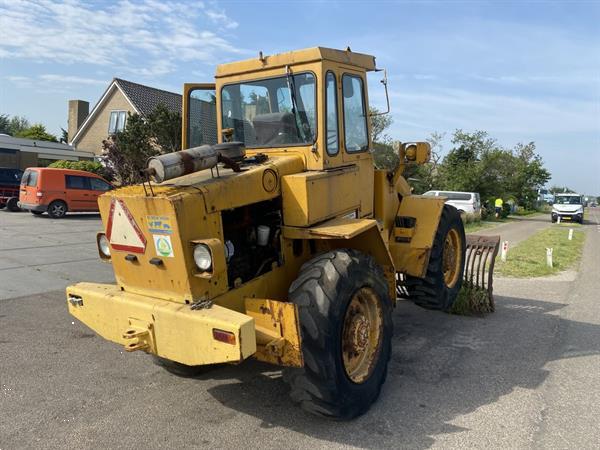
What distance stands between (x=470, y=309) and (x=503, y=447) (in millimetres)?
3833

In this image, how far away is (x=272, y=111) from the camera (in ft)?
15.9

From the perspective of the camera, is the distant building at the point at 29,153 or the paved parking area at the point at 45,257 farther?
the distant building at the point at 29,153

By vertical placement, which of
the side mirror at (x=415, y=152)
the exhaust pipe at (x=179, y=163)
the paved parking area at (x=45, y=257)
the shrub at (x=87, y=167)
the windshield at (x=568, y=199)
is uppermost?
the shrub at (x=87, y=167)

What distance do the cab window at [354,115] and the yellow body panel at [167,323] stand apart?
7.71ft

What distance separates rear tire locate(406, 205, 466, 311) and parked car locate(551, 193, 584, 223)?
3292cm

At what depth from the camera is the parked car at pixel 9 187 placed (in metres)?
22.1

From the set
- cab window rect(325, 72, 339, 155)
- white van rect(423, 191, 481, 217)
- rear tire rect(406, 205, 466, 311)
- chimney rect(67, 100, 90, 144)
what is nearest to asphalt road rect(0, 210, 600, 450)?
rear tire rect(406, 205, 466, 311)

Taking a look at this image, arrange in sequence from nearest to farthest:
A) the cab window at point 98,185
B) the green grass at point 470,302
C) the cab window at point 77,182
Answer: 1. the green grass at point 470,302
2. the cab window at point 77,182
3. the cab window at point 98,185

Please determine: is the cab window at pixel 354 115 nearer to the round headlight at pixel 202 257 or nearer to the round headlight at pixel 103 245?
the round headlight at pixel 202 257

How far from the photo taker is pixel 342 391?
3727mm

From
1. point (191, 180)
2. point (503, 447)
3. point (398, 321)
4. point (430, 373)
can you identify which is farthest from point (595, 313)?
point (191, 180)

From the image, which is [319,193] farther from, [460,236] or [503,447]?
[460,236]

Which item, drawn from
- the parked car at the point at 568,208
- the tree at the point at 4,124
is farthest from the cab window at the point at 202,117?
the tree at the point at 4,124

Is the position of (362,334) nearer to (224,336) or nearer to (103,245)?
(224,336)
